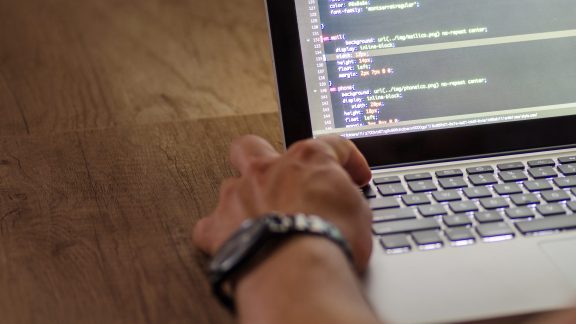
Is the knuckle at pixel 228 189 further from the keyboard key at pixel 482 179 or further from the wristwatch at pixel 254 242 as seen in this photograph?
the keyboard key at pixel 482 179

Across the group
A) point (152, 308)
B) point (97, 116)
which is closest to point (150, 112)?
point (97, 116)

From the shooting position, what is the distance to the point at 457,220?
680mm

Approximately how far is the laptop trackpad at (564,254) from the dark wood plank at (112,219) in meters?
0.28

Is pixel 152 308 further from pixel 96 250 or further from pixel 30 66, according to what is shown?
pixel 30 66

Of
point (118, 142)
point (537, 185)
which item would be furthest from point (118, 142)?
point (537, 185)

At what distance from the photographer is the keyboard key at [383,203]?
2.33 feet

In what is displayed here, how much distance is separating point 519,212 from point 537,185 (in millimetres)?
59

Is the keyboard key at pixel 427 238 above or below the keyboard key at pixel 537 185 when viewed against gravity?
above

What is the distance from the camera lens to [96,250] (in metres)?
0.69

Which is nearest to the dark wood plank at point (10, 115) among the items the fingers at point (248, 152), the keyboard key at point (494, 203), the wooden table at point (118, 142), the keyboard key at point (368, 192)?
the wooden table at point (118, 142)

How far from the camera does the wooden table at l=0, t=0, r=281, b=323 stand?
0.64 m

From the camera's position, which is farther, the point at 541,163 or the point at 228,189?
the point at 541,163

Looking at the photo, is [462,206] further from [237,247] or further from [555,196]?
[237,247]

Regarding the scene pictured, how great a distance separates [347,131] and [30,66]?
1.88ft
